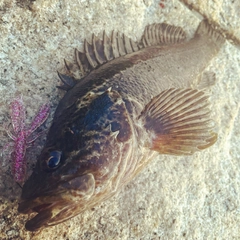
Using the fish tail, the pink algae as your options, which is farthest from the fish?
the fish tail

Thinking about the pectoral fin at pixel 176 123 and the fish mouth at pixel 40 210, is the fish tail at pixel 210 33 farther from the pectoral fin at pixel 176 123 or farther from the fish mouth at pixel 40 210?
the fish mouth at pixel 40 210

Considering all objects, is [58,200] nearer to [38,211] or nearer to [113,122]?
[38,211]

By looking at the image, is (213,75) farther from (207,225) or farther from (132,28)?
(207,225)

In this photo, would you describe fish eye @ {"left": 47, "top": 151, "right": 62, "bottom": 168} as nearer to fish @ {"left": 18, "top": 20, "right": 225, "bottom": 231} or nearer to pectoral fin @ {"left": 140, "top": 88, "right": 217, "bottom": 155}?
fish @ {"left": 18, "top": 20, "right": 225, "bottom": 231}

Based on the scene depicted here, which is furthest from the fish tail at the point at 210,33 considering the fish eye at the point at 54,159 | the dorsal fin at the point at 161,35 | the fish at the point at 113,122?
the fish eye at the point at 54,159

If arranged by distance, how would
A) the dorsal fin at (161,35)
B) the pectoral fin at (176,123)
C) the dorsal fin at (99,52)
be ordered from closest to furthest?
1. the pectoral fin at (176,123)
2. the dorsal fin at (99,52)
3. the dorsal fin at (161,35)

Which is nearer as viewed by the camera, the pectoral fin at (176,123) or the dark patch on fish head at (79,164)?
the dark patch on fish head at (79,164)

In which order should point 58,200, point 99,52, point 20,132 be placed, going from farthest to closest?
point 99,52
point 20,132
point 58,200

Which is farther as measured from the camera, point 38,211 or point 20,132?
point 20,132

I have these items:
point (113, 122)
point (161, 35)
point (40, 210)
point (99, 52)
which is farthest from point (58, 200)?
point (161, 35)
